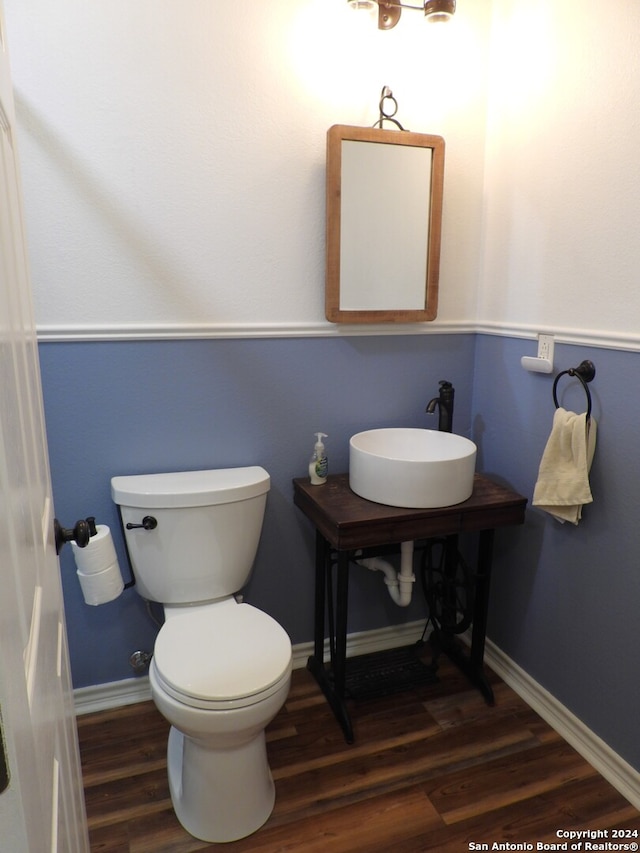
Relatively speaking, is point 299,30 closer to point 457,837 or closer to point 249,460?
point 249,460

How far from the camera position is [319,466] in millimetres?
1999

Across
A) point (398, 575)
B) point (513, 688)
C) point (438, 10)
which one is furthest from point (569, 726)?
point (438, 10)

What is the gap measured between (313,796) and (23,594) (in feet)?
4.55

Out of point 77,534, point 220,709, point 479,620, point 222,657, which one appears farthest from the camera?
point 479,620

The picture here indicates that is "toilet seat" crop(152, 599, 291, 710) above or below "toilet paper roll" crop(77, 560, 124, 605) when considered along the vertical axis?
below

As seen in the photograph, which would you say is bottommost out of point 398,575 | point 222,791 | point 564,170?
point 222,791

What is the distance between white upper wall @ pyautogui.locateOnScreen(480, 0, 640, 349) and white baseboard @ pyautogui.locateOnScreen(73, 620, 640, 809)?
3.85 feet

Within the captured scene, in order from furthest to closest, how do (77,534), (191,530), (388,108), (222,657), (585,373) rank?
1. (388,108)
2. (191,530)
3. (585,373)
4. (222,657)
5. (77,534)

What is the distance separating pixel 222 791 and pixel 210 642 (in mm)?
373

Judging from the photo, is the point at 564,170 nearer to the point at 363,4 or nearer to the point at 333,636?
the point at 363,4

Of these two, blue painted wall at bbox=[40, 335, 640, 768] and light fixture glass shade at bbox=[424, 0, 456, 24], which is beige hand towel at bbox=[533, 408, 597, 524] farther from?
light fixture glass shade at bbox=[424, 0, 456, 24]

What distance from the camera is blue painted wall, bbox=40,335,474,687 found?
1.83 m

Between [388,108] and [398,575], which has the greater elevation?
[388,108]

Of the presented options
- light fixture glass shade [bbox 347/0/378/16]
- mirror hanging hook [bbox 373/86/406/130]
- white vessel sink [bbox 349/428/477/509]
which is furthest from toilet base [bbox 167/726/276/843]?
light fixture glass shade [bbox 347/0/378/16]
